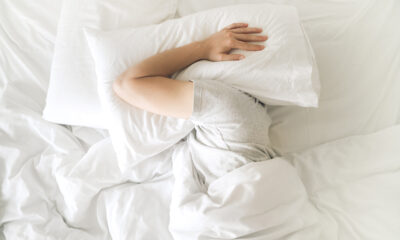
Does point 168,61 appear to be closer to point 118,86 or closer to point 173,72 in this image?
point 173,72

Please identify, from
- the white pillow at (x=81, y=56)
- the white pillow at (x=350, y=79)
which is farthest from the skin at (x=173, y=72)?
the white pillow at (x=350, y=79)

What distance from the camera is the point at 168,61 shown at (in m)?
0.81

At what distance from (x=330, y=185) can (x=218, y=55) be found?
555 millimetres

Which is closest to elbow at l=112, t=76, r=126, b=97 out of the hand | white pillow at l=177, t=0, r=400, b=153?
the hand

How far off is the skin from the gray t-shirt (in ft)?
0.15

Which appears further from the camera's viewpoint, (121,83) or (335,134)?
(335,134)

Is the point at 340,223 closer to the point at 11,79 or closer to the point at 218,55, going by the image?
the point at 218,55

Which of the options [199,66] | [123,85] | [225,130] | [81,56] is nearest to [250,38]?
[199,66]

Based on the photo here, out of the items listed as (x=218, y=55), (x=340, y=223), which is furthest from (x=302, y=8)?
(x=340, y=223)

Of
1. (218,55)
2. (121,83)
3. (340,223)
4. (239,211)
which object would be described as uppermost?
(218,55)

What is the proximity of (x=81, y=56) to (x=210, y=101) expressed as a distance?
57 cm

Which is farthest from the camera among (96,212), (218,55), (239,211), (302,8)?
(302,8)

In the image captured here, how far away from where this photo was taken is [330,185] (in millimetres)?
873

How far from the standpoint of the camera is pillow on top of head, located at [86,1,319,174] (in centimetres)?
75
